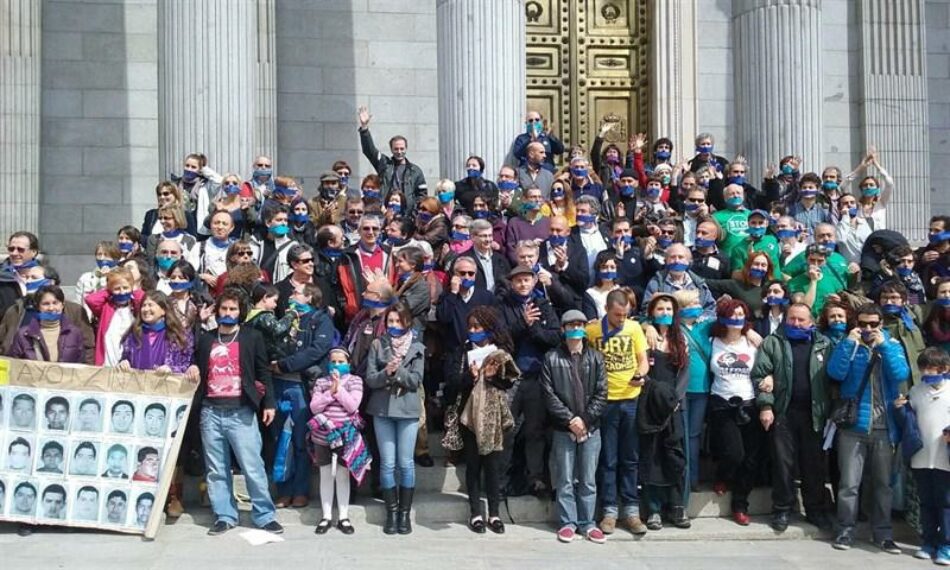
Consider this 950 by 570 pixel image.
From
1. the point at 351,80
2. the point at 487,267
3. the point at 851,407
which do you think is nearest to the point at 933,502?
the point at 851,407

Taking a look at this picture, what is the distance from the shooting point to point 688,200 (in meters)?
13.0

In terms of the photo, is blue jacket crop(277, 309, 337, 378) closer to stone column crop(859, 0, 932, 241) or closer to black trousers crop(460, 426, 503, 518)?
black trousers crop(460, 426, 503, 518)

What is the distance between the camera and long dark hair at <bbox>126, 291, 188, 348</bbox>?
10.2m

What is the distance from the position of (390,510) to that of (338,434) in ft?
2.67

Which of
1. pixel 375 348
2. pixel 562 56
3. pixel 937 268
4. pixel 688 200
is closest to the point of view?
pixel 375 348

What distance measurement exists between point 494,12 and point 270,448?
21.4ft

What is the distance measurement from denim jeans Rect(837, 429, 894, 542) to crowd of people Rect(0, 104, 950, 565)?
0.07ft

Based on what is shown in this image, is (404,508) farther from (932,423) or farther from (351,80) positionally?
(351,80)

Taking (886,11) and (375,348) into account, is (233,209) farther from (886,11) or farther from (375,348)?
(886,11)

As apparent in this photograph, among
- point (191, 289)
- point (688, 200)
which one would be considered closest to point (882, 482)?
point (688, 200)

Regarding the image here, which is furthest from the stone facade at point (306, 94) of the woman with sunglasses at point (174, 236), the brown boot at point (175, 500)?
the brown boot at point (175, 500)

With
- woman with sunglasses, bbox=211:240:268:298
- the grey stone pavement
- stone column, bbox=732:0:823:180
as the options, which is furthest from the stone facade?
the grey stone pavement

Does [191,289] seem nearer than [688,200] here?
Yes

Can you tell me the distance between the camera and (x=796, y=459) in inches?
432
